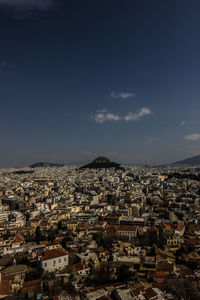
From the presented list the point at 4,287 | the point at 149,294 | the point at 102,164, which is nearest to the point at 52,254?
the point at 4,287

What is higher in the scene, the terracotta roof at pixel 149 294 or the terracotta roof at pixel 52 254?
the terracotta roof at pixel 52 254

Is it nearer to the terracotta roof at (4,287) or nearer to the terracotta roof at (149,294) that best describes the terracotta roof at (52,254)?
the terracotta roof at (4,287)

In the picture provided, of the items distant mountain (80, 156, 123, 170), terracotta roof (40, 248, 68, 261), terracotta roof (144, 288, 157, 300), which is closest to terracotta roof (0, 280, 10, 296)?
terracotta roof (40, 248, 68, 261)

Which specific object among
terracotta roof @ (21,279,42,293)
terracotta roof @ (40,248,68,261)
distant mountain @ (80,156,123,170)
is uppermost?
distant mountain @ (80,156,123,170)

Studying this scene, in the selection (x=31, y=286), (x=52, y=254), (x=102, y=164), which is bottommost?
(x=31, y=286)

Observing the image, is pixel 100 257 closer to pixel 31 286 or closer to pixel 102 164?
pixel 31 286

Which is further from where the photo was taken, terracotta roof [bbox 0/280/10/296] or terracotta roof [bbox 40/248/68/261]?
terracotta roof [bbox 40/248/68/261]

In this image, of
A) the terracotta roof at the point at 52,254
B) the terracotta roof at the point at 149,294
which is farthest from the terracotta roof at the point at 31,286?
the terracotta roof at the point at 149,294

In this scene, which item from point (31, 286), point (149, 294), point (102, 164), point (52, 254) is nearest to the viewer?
point (149, 294)

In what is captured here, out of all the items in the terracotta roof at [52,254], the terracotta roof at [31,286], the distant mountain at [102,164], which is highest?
the distant mountain at [102,164]

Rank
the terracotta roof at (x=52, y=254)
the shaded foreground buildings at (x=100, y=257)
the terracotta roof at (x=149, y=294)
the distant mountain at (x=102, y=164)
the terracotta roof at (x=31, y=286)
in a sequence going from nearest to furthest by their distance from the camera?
1. the terracotta roof at (x=149, y=294)
2. the shaded foreground buildings at (x=100, y=257)
3. the terracotta roof at (x=31, y=286)
4. the terracotta roof at (x=52, y=254)
5. the distant mountain at (x=102, y=164)

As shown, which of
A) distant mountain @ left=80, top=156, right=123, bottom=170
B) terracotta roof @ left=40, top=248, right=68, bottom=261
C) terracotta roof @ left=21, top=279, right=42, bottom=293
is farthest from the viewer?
distant mountain @ left=80, top=156, right=123, bottom=170

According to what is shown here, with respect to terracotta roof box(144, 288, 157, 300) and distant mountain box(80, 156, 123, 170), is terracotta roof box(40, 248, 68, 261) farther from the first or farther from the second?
distant mountain box(80, 156, 123, 170)
